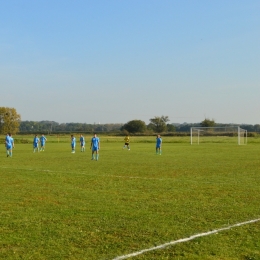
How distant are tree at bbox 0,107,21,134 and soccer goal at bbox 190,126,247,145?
69.0 metres

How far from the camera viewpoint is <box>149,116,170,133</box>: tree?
14400 cm

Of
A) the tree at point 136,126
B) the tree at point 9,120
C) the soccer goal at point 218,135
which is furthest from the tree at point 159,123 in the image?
the soccer goal at point 218,135

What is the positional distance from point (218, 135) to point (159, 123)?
7122 cm

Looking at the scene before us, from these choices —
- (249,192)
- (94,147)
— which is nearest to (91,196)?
(249,192)

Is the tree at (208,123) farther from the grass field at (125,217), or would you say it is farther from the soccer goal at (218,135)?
the grass field at (125,217)

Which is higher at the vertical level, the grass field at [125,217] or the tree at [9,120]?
the tree at [9,120]

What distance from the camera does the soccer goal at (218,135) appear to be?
70312mm

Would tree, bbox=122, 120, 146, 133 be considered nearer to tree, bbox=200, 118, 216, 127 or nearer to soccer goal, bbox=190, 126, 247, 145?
tree, bbox=200, 118, 216, 127

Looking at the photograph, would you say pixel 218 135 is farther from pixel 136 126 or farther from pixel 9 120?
pixel 9 120

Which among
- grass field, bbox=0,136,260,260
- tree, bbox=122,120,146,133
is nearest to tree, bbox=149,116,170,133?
A: tree, bbox=122,120,146,133

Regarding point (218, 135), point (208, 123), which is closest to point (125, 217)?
point (218, 135)

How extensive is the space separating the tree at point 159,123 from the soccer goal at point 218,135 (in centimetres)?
6727

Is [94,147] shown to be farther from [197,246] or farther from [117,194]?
[197,246]

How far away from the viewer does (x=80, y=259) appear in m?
6.45
